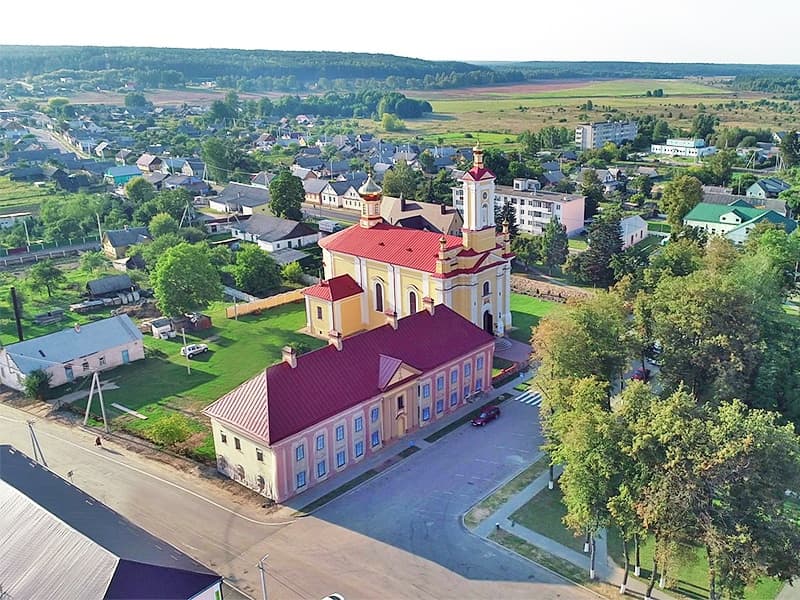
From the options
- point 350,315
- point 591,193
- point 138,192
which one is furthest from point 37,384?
point 591,193

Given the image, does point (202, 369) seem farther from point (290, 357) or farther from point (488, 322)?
point (488, 322)

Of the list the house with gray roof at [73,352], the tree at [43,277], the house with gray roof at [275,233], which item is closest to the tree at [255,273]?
the house with gray roof at [73,352]

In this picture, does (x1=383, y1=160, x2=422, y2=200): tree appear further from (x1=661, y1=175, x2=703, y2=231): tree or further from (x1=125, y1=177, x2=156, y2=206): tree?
(x1=661, y1=175, x2=703, y2=231): tree

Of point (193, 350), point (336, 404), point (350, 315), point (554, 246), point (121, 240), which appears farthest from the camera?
point (121, 240)

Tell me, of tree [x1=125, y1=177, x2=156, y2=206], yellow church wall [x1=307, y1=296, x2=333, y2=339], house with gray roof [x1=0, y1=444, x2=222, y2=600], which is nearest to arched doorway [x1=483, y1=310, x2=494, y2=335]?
yellow church wall [x1=307, y1=296, x2=333, y2=339]

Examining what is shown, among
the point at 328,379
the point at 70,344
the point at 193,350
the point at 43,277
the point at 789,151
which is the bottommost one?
the point at 193,350

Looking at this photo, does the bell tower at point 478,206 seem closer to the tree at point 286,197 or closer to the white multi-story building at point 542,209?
the white multi-story building at point 542,209

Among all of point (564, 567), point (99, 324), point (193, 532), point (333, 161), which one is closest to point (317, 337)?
point (99, 324)
